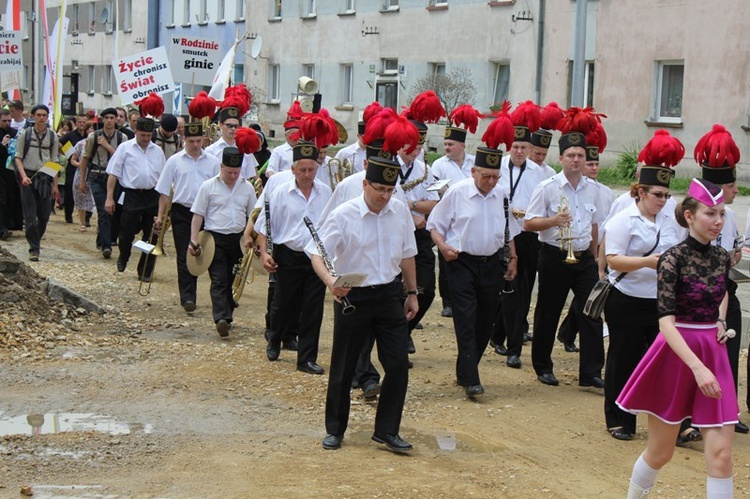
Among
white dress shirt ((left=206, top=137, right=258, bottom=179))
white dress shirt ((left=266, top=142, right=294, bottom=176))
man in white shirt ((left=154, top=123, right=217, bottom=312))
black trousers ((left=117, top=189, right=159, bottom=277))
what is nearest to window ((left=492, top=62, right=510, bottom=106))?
→ black trousers ((left=117, top=189, right=159, bottom=277))

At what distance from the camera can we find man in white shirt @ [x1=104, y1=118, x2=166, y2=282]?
1517 cm

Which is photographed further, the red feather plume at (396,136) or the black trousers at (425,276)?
the black trousers at (425,276)

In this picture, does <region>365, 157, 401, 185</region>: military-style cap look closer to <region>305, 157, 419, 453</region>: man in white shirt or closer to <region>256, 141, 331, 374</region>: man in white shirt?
<region>305, 157, 419, 453</region>: man in white shirt

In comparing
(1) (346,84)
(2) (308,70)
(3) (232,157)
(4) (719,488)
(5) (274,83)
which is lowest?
(4) (719,488)

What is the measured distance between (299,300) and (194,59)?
12585mm

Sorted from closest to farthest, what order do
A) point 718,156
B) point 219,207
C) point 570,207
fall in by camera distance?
point 718,156
point 570,207
point 219,207

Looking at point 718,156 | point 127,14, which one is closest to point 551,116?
point 718,156

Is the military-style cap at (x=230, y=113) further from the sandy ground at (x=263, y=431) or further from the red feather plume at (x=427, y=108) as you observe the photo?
the red feather plume at (x=427, y=108)

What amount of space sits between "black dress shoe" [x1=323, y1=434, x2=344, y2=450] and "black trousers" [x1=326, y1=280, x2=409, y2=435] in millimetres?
29

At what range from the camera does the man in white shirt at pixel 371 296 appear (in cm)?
774

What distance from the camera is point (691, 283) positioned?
6344mm

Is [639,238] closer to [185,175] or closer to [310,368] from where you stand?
[310,368]

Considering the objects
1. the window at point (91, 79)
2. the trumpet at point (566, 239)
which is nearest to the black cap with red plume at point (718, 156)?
the trumpet at point (566, 239)

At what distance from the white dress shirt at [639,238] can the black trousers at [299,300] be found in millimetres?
2745
